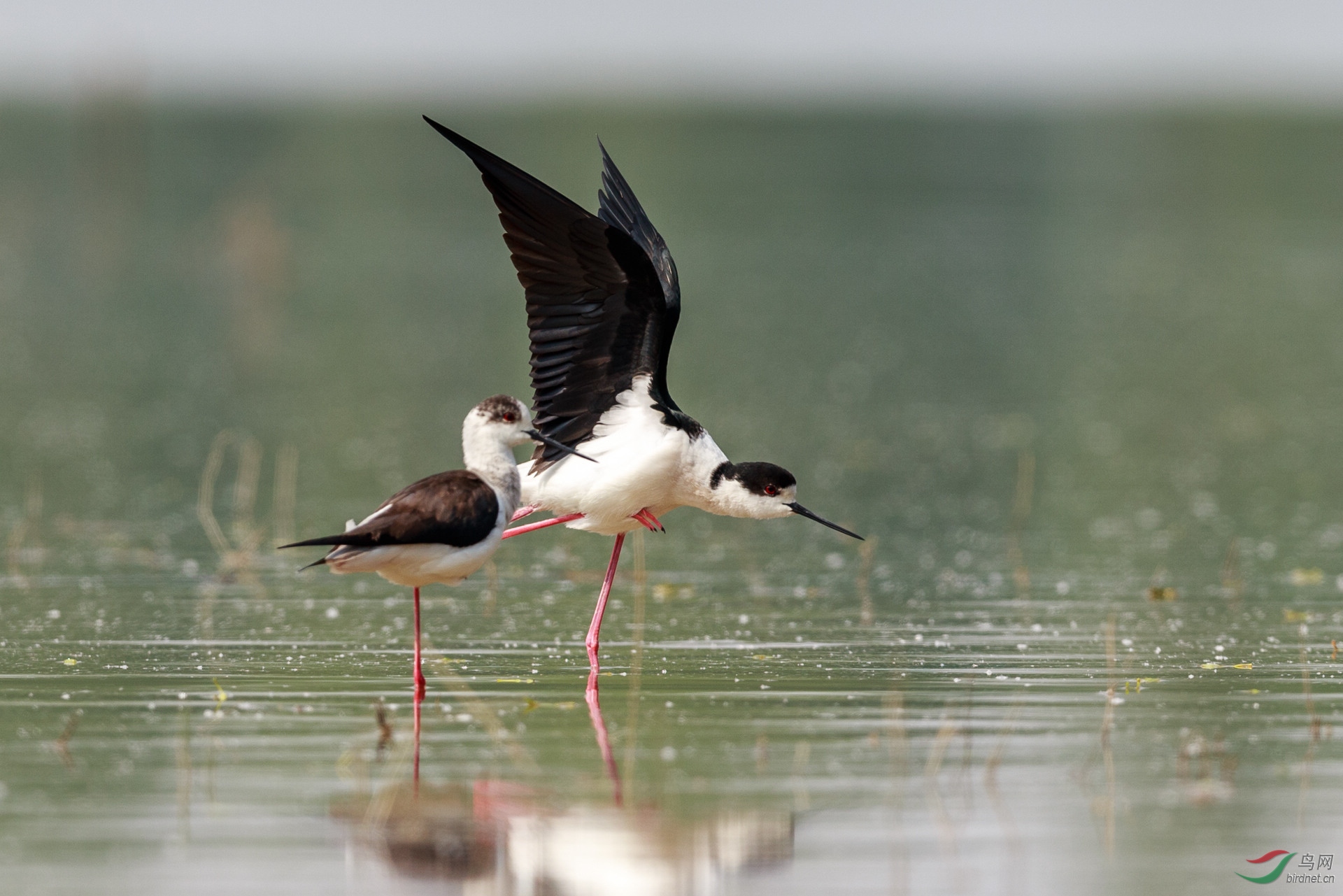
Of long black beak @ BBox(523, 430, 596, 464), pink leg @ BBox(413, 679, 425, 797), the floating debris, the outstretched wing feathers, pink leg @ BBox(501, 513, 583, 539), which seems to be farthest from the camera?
the floating debris

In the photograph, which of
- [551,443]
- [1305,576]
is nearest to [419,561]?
[551,443]

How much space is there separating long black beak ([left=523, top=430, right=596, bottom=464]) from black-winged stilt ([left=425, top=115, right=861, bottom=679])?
0.41 ft

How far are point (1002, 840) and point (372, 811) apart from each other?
79.6 inches

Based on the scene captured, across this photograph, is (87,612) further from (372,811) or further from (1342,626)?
(1342,626)

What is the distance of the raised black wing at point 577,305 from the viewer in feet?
32.1

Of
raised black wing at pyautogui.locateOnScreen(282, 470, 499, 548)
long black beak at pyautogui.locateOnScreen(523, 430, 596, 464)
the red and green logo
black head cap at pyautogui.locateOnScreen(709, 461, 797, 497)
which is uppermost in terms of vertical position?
long black beak at pyautogui.locateOnScreen(523, 430, 596, 464)

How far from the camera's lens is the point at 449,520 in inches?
336

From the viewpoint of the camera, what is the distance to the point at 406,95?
476ft

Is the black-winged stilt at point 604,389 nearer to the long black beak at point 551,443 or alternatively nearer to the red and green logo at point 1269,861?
the long black beak at point 551,443

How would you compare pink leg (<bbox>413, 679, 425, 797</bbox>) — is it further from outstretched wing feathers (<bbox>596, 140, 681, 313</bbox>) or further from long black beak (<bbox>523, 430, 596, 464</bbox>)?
outstretched wing feathers (<bbox>596, 140, 681, 313</bbox>)

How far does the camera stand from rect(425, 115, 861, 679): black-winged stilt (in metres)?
9.91

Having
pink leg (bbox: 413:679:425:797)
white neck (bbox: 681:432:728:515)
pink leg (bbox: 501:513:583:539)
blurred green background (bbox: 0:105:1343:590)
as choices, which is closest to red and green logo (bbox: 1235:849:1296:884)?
pink leg (bbox: 413:679:425:797)

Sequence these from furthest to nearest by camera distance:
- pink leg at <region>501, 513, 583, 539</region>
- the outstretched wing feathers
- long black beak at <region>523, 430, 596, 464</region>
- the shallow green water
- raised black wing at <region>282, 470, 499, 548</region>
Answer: the outstretched wing feathers → pink leg at <region>501, 513, 583, 539</region> → long black beak at <region>523, 430, 596, 464</region> → raised black wing at <region>282, 470, 499, 548</region> → the shallow green water

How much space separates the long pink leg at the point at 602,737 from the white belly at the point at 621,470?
96 cm
